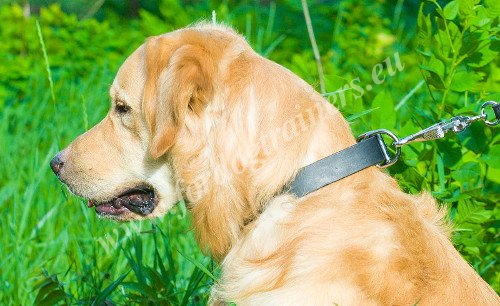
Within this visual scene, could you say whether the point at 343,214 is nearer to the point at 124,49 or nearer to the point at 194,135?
the point at 194,135

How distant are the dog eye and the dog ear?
0.27 meters

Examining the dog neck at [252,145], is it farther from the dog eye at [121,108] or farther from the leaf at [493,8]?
the leaf at [493,8]

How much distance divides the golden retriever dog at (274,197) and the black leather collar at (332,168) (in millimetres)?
32

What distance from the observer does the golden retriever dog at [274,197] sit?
2.59 meters

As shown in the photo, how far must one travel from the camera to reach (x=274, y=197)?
8.97ft

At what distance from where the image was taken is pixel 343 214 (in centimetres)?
268

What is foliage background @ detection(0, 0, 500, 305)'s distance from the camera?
339cm

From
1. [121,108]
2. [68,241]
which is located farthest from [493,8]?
[68,241]

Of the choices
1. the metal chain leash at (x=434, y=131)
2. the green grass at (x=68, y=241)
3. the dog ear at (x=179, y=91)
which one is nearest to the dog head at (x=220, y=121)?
the dog ear at (x=179, y=91)

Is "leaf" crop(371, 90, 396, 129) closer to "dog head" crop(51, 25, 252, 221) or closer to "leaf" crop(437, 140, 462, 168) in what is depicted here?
"leaf" crop(437, 140, 462, 168)

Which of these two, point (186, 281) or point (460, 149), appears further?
point (186, 281)

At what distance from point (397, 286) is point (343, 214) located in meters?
0.31

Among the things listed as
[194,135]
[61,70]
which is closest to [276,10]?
[61,70]

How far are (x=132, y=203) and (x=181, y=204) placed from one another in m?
0.28
